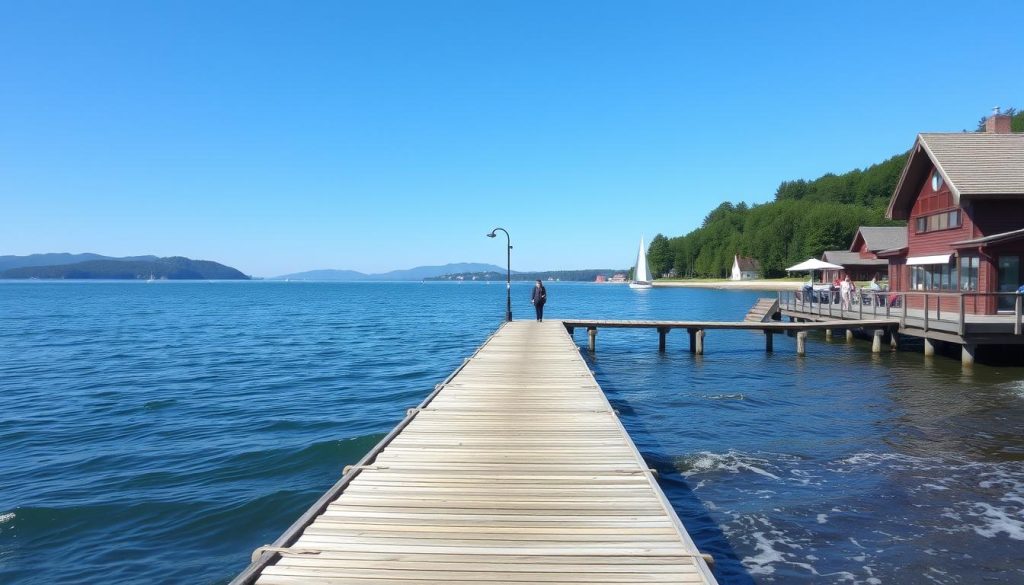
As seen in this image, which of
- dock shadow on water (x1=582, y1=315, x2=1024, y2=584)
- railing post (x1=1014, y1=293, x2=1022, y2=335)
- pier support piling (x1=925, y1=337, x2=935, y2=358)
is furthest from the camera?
pier support piling (x1=925, y1=337, x2=935, y2=358)

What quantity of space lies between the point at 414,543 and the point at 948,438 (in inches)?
495

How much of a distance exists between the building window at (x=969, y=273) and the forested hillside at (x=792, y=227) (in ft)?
282

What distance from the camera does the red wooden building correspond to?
921 inches

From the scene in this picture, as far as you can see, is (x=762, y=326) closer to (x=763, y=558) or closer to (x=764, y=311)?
(x=764, y=311)

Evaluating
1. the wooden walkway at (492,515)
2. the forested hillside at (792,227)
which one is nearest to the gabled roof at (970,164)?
the wooden walkway at (492,515)

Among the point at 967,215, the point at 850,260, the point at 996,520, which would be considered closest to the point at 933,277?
the point at 967,215

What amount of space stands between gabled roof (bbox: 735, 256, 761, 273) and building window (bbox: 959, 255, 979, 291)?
122m

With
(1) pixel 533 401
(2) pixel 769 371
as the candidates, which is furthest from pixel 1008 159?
(1) pixel 533 401

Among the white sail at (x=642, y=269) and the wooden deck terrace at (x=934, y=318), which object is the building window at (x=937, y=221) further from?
the white sail at (x=642, y=269)

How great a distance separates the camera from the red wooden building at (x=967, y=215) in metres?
23.4

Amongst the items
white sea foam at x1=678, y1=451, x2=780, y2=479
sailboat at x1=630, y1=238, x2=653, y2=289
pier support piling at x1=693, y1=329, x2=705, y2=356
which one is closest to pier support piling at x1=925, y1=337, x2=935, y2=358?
pier support piling at x1=693, y1=329, x2=705, y2=356

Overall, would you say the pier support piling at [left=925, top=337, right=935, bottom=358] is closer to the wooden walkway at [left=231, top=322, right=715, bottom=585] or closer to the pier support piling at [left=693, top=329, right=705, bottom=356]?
the pier support piling at [left=693, top=329, right=705, bottom=356]

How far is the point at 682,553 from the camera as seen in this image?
16.5 feet

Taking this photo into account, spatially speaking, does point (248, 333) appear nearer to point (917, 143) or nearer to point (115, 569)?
point (115, 569)
